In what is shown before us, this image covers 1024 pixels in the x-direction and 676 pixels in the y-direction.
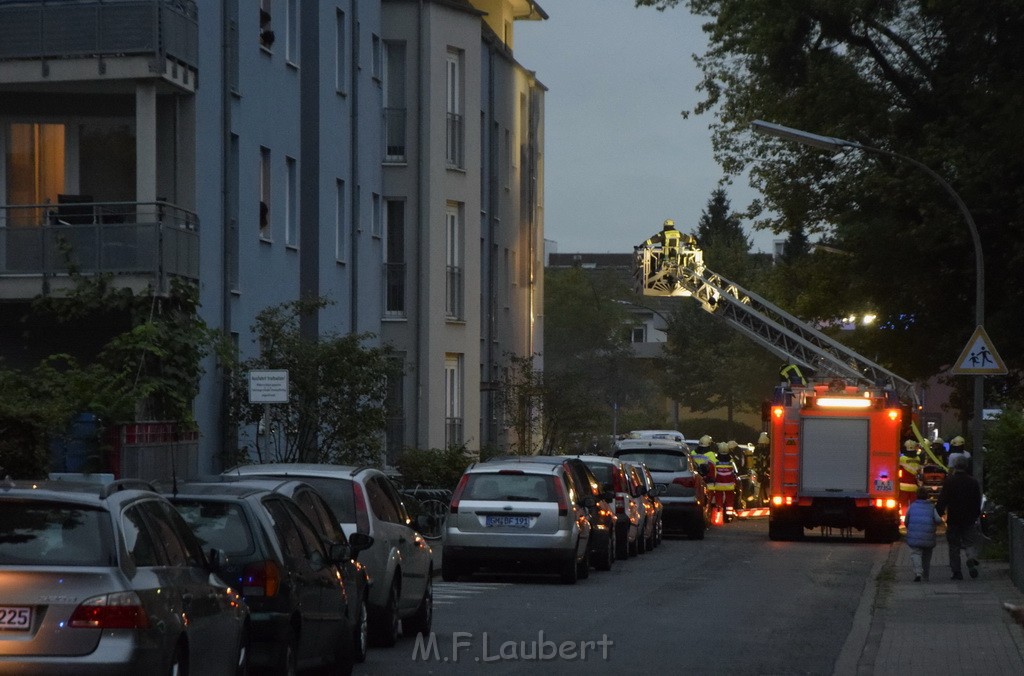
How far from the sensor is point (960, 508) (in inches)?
912

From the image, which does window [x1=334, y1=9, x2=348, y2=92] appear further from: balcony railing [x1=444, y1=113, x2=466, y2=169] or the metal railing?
the metal railing

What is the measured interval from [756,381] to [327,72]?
63134 millimetres

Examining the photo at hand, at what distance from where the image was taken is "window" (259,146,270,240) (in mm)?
30281

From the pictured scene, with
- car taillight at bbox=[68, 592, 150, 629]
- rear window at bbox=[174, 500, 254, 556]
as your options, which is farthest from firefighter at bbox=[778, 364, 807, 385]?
car taillight at bbox=[68, 592, 150, 629]

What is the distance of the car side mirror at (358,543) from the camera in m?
13.1

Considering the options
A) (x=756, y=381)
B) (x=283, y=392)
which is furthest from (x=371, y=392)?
(x=756, y=381)

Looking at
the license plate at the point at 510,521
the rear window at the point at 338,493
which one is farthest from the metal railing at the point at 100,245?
the rear window at the point at 338,493

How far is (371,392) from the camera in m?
28.4

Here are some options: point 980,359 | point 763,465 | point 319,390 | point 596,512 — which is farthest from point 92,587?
point 763,465

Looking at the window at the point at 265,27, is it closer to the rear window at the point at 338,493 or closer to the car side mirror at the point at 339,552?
the rear window at the point at 338,493

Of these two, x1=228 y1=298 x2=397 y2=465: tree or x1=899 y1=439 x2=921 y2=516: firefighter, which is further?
Result: x1=899 y1=439 x2=921 y2=516: firefighter

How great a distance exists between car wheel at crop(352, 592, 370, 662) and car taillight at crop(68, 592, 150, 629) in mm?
5029

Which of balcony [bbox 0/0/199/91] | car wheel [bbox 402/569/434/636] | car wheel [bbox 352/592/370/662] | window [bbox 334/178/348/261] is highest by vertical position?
balcony [bbox 0/0/199/91]

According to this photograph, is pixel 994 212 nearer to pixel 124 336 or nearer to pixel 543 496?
pixel 543 496
